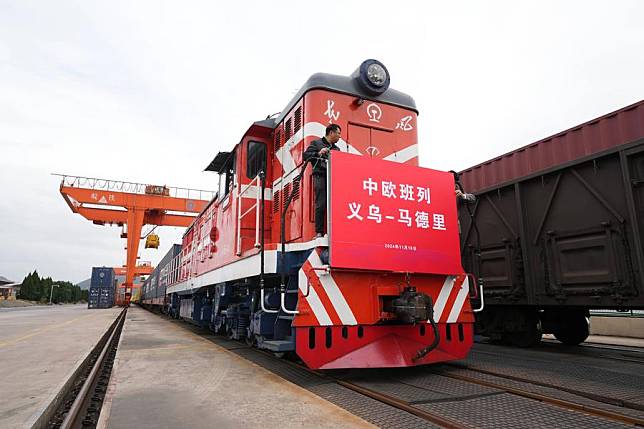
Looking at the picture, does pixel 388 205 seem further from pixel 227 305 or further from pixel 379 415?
pixel 227 305

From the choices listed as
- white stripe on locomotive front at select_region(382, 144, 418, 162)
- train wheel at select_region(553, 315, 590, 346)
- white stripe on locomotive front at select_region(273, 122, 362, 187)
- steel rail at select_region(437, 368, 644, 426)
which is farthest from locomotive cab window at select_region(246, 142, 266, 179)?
train wheel at select_region(553, 315, 590, 346)

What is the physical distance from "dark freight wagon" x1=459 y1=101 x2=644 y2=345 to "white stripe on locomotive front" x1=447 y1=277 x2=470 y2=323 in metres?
0.52

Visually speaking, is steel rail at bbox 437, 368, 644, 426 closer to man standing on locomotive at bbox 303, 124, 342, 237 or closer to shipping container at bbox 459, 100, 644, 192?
man standing on locomotive at bbox 303, 124, 342, 237

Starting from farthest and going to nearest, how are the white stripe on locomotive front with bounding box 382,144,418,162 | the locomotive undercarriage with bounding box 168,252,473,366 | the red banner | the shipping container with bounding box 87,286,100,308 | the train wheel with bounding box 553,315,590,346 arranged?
the shipping container with bounding box 87,286,100,308
the train wheel with bounding box 553,315,590,346
the white stripe on locomotive front with bounding box 382,144,418,162
the red banner
the locomotive undercarriage with bounding box 168,252,473,366

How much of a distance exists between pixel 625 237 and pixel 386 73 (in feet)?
11.5

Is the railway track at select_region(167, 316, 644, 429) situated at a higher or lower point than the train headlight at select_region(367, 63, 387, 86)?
lower

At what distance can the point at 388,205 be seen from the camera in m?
4.00

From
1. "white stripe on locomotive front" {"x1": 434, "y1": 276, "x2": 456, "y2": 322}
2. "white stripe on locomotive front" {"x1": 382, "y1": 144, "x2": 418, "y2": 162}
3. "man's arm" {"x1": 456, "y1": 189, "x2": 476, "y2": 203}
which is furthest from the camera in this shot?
A: "white stripe on locomotive front" {"x1": 382, "y1": 144, "x2": 418, "y2": 162}

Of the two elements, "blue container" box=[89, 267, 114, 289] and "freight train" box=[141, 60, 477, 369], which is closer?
"freight train" box=[141, 60, 477, 369]

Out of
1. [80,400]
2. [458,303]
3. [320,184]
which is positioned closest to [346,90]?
[320,184]

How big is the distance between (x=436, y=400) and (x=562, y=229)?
3.73m

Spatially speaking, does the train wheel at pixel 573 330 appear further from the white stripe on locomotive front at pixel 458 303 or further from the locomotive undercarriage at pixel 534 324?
the white stripe on locomotive front at pixel 458 303

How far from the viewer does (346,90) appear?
480 centimetres

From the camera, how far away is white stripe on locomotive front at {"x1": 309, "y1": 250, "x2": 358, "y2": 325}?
3707 millimetres
